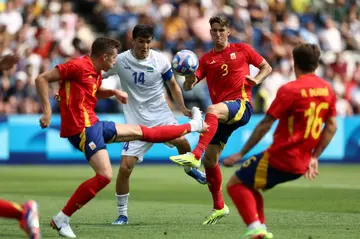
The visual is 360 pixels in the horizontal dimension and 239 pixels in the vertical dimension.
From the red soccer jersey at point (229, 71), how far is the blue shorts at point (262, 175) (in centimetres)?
355

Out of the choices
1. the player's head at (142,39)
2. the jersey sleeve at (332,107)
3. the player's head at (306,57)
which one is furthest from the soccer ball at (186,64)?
the jersey sleeve at (332,107)

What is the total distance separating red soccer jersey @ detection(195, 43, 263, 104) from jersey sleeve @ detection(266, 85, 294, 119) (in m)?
3.69

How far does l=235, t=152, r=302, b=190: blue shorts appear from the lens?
8.45m

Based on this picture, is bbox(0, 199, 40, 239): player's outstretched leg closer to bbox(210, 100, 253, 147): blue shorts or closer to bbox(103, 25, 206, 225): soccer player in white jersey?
bbox(103, 25, 206, 225): soccer player in white jersey

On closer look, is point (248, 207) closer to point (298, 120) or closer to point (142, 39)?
point (298, 120)

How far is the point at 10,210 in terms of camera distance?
828 centimetres

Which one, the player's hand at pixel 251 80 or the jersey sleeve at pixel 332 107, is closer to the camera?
the jersey sleeve at pixel 332 107

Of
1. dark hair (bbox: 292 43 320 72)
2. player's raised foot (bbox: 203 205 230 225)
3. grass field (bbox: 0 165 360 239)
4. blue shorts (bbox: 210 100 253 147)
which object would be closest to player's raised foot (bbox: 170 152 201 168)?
grass field (bbox: 0 165 360 239)

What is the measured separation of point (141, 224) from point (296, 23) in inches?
674

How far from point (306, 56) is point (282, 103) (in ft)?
1.67

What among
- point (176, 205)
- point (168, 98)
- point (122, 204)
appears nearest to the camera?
point (122, 204)

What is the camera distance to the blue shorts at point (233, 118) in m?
11.8

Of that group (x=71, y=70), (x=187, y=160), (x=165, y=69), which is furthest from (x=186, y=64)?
(x=71, y=70)

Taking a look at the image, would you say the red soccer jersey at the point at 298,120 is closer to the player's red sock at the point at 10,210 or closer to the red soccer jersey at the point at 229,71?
the player's red sock at the point at 10,210
